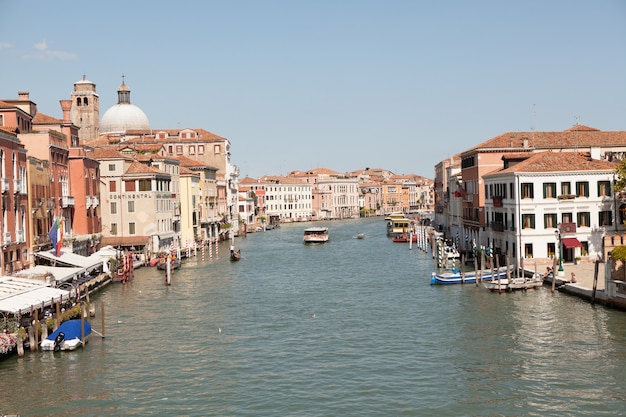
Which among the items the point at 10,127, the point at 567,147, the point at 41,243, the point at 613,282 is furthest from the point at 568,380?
the point at 567,147

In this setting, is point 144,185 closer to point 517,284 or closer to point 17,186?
point 17,186

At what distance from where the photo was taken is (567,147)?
47.5m

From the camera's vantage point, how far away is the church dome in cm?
10244

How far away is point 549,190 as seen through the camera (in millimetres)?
35562

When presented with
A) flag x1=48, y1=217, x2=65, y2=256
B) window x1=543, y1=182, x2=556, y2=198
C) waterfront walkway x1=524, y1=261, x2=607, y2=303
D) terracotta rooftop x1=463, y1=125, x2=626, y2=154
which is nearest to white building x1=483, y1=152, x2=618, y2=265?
window x1=543, y1=182, x2=556, y2=198

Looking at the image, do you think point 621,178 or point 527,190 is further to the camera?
point 527,190

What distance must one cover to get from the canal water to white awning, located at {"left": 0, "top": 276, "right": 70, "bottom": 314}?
63.7 inches

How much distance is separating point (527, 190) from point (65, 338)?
72.7 feet

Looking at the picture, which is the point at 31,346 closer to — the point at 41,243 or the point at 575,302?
the point at 41,243

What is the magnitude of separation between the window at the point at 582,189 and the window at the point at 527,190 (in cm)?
204

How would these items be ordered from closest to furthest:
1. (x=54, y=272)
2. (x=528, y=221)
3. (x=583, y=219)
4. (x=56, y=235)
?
(x=54, y=272) < (x=56, y=235) < (x=583, y=219) < (x=528, y=221)

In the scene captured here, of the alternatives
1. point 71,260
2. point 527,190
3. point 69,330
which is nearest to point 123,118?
point 71,260

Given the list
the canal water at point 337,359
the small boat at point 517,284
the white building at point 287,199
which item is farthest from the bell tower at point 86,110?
the small boat at point 517,284

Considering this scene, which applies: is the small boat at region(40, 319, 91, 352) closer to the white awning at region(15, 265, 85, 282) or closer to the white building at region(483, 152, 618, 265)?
the white awning at region(15, 265, 85, 282)
